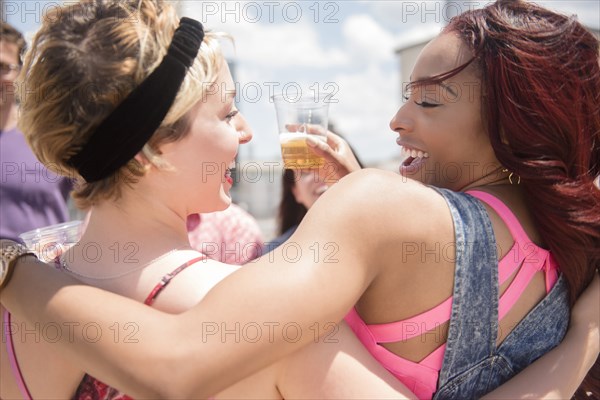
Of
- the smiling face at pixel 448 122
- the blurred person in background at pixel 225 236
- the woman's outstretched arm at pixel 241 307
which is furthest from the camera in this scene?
the blurred person in background at pixel 225 236

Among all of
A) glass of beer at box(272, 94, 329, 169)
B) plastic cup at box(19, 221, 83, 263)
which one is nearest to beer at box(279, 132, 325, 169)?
glass of beer at box(272, 94, 329, 169)

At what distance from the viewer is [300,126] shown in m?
2.35

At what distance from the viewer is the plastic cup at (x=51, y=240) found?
5.45ft

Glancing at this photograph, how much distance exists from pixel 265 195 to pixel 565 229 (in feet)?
46.7

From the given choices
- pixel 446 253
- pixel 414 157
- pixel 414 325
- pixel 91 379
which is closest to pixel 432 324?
pixel 414 325

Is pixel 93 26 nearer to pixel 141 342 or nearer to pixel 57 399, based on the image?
pixel 141 342

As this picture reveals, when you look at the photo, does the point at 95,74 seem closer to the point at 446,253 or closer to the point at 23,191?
the point at 446,253

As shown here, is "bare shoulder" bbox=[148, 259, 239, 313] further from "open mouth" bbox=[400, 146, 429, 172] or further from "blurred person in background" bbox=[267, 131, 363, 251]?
"blurred person in background" bbox=[267, 131, 363, 251]

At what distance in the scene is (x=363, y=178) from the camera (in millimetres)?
1347

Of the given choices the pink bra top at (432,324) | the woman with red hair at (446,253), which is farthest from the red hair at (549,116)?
the pink bra top at (432,324)

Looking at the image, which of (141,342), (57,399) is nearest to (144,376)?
(141,342)

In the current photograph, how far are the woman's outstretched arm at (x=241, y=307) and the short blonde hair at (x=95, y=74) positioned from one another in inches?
12.4

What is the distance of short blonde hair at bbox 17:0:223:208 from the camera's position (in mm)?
1288

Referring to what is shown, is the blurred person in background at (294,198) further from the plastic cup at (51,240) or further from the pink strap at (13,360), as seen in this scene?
the pink strap at (13,360)
